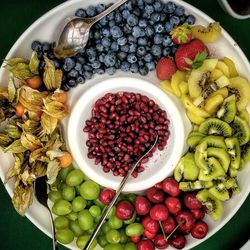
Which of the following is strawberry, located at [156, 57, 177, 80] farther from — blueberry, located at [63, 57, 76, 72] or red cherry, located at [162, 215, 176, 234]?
red cherry, located at [162, 215, 176, 234]

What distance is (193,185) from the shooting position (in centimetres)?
140

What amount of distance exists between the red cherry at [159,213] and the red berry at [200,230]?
0.08 metres

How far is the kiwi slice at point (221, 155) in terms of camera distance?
53.1 inches

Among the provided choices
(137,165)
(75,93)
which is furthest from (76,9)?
(137,165)

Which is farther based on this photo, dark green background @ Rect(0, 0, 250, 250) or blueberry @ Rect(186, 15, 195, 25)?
dark green background @ Rect(0, 0, 250, 250)

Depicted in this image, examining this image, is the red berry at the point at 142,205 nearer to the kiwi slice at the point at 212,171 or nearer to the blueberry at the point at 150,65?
the kiwi slice at the point at 212,171

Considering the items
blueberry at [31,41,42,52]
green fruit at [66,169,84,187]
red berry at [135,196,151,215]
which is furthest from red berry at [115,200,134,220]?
blueberry at [31,41,42,52]

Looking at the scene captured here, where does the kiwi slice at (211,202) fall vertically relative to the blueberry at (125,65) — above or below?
below

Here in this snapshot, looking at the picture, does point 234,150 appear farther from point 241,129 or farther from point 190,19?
point 190,19

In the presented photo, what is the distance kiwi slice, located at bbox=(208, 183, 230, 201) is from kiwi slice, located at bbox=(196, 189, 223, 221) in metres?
0.02

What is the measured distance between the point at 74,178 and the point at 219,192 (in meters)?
0.38

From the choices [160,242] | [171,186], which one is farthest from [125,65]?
Result: [160,242]

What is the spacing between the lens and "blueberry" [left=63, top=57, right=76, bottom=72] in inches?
54.0

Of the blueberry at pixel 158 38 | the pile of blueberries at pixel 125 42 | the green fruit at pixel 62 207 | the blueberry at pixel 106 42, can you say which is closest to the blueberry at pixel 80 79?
the pile of blueberries at pixel 125 42
